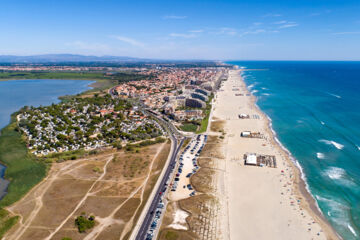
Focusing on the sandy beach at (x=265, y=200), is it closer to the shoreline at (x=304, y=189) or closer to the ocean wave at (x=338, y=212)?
the shoreline at (x=304, y=189)

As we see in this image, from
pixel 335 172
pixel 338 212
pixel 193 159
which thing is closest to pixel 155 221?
pixel 193 159

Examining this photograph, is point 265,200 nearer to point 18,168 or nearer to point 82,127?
point 18,168

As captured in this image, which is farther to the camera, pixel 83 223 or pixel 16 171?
pixel 16 171

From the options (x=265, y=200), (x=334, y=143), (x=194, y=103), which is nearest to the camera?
(x=265, y=200)

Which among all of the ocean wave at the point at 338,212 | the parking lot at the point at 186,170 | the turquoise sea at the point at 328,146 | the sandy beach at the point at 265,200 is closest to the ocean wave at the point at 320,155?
the turquoise sea at the point at 328,146

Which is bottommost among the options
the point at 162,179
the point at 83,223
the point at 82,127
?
the point at 83,223

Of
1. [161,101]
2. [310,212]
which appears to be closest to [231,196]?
[310,212]
